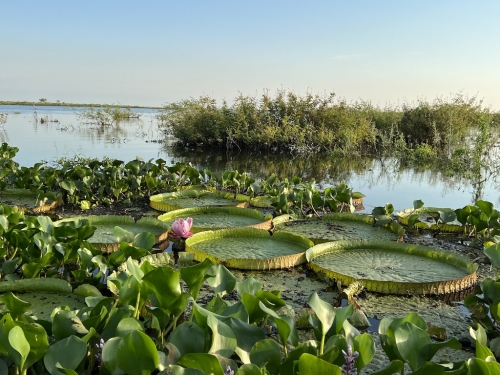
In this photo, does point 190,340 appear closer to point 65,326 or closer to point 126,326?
point 126,326

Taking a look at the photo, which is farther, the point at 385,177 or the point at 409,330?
the point at 385,177

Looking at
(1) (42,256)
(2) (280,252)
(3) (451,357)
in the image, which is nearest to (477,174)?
(2) (280,252)

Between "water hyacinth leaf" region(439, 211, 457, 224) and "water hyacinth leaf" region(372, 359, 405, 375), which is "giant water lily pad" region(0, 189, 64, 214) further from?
"water hyacinth leaf" region(372, 359, 405, 375)

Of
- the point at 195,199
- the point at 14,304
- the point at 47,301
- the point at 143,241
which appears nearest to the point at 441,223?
the point at 195,199

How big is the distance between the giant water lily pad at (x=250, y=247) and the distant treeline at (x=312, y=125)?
30.9 feet

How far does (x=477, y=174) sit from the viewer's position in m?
8.63

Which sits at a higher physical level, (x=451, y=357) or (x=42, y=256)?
(x=42, y=256)

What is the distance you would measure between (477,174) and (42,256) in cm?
787

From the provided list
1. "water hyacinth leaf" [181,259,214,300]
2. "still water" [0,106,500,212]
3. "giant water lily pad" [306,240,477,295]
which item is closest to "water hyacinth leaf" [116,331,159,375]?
"water hyacinth leaf" [181,259,214,300]

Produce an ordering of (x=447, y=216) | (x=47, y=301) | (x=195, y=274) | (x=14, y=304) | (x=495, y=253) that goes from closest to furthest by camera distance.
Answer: (x=14, y=304) → (x=195, y=274) → (x=495, y=253) → (x=47, y=301) → (x=447, y=216)

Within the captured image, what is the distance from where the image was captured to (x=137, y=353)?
1.31 metres

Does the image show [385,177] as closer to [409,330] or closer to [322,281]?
[322,281]

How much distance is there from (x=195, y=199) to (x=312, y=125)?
28.6 ft

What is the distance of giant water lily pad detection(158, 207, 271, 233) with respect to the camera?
4445 mm
